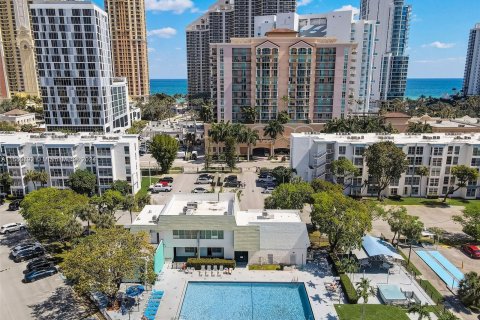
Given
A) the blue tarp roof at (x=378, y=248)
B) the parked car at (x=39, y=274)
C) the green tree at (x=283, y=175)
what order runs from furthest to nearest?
the green tree at (x=283, y=175) < the blue tarp roof at (x=378, y=248) < the parked car at (x=39, y=274)

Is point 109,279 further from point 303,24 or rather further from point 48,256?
point 303,24

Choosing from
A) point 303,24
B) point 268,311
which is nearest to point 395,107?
point 303,24

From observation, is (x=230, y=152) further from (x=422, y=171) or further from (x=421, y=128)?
(x=421, y=128)

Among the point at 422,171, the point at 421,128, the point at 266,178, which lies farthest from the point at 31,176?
the point at 421,128

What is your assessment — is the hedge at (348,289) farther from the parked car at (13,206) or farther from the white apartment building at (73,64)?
the white apartment building at (73,64)

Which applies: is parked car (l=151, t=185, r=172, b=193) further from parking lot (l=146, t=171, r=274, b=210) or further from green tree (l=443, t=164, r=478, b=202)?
green tree (l=443, t=164, r=478, b=202)

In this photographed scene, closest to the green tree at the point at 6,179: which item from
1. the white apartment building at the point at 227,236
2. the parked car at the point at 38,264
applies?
the parked car at the point at 38,264
